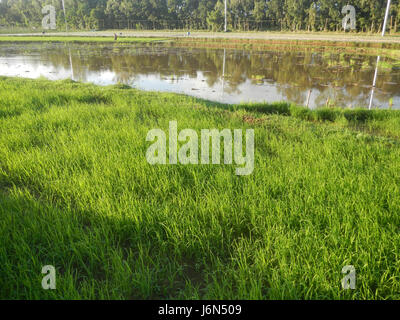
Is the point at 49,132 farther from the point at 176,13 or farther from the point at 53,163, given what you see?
the point at 176,13

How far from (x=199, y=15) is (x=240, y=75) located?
39046 mm

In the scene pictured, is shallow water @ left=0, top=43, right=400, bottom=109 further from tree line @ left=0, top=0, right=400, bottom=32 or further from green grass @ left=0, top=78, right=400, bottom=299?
tree line @ left=0, top=0, right=400, bottom=32

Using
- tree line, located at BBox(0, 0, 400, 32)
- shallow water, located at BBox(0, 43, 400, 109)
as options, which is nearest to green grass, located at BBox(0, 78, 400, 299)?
shallow water, located at BBox(0, 43, 400, 109)

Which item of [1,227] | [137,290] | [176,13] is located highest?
[176,13]

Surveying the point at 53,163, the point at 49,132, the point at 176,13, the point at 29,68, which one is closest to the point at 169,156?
the point at 53,163

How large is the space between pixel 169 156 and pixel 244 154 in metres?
1.00

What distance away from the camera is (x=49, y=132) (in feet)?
14.4

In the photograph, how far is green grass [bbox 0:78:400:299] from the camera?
1830 mm

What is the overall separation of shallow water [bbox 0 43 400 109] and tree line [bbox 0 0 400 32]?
1834 cm

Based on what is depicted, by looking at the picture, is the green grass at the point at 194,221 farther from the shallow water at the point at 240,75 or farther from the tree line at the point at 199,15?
the tree line at the point at 199,15

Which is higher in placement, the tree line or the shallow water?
the tree line

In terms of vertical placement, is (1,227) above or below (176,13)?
below

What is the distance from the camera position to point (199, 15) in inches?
1820
